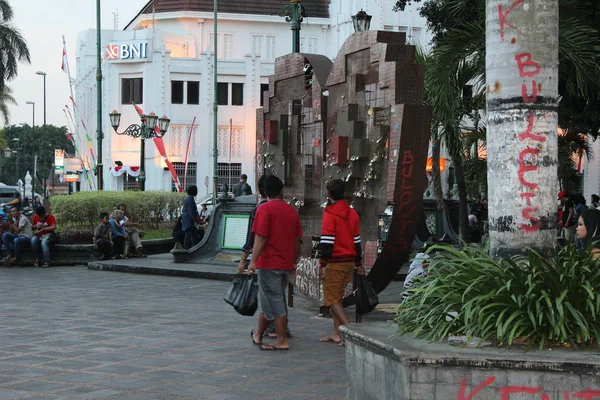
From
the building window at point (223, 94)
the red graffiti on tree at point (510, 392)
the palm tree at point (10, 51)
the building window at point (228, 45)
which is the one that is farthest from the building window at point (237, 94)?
the red graffiti on tree at point (510, 392)

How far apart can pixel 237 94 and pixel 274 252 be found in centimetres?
4846

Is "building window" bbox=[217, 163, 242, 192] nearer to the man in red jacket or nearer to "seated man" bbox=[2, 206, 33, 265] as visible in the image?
"seated man" bbox=[2, 206, 33, 265]

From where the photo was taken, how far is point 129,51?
5606 centimetres

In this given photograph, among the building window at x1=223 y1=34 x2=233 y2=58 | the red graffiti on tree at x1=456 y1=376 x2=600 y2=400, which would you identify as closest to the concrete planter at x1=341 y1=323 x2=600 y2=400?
the red graffiti on tree at x1=456 y1=376 x2=600 y2=400

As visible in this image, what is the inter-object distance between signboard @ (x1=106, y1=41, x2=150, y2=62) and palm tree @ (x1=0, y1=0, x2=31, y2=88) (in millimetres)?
4799

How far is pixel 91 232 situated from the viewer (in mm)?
25156

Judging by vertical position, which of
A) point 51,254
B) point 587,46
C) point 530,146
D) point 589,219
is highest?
point 587,46

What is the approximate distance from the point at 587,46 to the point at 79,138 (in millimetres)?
53117

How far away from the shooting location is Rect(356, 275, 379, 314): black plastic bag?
10266 millimetres

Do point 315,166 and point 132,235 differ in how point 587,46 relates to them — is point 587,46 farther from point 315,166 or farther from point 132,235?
point 132,235

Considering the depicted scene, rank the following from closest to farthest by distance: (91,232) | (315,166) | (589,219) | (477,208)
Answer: (589,219) → (315,166) → (91,232) → (477,208)

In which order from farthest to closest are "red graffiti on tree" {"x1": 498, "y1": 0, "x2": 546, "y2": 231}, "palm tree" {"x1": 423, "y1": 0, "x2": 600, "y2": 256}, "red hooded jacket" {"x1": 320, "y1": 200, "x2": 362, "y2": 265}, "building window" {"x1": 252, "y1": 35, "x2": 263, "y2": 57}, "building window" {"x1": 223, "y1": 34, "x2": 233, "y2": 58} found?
"building window" {"x1": 252, "y1": 35, "x2": 263, "y2": 57} → "building window" {"x1": 223, "y1": 34, "x2": 233, "y2": 58} → "palm tree" {"x1": 423, "y1": 0, "x2": 600, "y2": 256} → "red hooded jacket" {"x1": 320, "y1": 200, "x2": 362, "y2": 265} → "red graffiti on tree" {"x1": 498, "y1": 0, "x2": 546, "y2": 231}

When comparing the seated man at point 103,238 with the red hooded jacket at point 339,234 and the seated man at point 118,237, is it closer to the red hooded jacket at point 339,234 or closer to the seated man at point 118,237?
the seated man at point 118,237

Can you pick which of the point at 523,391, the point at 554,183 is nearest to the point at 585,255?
the point at 554,183
